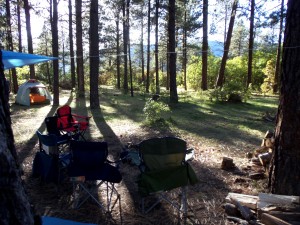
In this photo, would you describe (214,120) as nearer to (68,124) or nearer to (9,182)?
(68,124)

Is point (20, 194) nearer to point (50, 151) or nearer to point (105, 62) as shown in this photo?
point (50, 151)

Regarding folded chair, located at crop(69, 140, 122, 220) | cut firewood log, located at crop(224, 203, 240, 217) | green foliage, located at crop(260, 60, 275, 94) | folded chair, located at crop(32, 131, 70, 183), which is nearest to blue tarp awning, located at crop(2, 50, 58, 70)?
folded chair, located at crop(32, 131, 70, 183)

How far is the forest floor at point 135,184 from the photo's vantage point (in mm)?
3400

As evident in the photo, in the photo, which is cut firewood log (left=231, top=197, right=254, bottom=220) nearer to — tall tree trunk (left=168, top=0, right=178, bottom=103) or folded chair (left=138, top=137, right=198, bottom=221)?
folded chair (left=138, top=137, right=198, bottom=221)

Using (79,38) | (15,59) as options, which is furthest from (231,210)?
(79,38)

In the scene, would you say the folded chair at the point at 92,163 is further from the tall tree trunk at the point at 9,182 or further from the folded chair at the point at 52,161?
the tall tree trunk at the point at 9,182

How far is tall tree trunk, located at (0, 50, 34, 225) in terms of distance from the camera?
114 centimetres

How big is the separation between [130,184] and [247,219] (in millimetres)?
1724

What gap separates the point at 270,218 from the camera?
2.84 m

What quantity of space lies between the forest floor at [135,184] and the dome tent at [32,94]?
13.3 ft

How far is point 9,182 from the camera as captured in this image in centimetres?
118

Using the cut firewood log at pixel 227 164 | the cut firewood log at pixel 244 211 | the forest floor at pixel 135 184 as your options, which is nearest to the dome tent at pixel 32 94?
the forest floor at pixel 135 184

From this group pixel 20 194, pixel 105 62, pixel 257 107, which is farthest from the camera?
pixel 105 62

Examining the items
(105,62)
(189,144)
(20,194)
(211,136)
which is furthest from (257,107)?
(105,62)
